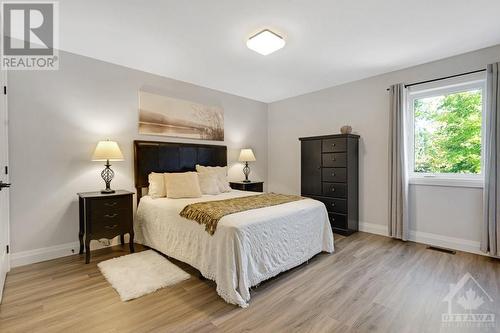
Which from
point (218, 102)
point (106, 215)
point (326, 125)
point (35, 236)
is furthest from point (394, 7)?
point (35, 236)

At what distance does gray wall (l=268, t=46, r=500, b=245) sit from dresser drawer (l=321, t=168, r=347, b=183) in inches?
19.0

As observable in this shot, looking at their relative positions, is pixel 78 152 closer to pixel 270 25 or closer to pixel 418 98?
pixel 270 25

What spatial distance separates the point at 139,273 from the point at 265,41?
2687 millimetres

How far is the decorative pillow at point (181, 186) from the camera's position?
315 centimetres

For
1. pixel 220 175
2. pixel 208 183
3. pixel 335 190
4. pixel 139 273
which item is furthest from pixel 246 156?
pixel 139 273

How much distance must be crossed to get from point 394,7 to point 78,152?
3.71 metres

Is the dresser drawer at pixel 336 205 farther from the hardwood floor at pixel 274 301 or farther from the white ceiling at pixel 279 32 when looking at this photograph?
the white ceiling at pixel 279 32

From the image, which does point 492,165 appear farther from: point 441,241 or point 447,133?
point 441,241

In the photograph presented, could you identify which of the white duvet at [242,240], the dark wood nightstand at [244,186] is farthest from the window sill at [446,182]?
the dark wood nightstand at [244,186]

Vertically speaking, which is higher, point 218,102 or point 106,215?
point 218,102

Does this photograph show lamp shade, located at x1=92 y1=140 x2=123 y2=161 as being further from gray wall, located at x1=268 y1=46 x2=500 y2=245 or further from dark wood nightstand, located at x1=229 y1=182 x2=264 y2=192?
gray wall, located at x1=268 y1=46 x2=500 y2=245

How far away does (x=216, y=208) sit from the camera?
240 cm

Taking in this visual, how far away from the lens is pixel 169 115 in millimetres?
3820

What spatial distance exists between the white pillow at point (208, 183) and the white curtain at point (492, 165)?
3.30 meters
